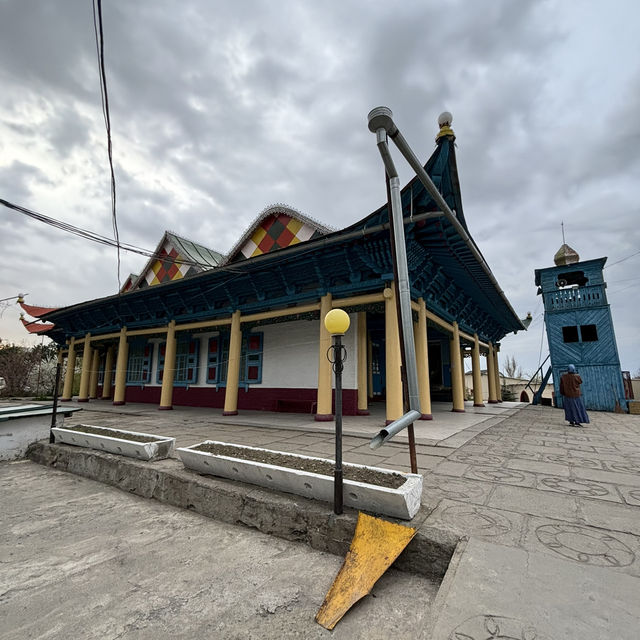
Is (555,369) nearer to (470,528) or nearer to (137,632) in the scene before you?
(470,528)

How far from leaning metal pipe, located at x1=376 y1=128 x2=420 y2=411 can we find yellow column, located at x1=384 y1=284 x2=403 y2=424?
367 centimetres

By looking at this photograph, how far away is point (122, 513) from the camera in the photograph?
350cm

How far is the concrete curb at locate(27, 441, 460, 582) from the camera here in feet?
7.31

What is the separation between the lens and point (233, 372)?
9805 mm

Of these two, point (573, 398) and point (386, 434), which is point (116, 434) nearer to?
point (386, 434)

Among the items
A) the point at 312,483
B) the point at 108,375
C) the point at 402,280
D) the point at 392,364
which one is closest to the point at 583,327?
the point at 392,364

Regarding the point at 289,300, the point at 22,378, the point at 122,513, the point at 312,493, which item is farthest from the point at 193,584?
the point at 22,378

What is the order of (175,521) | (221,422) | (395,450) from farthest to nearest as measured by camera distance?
(221,422)
(395,450)
(175,521)

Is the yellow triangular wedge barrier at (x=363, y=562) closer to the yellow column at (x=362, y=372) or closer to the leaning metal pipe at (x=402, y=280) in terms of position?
the leaning metal pipe at (x=402, y=280)

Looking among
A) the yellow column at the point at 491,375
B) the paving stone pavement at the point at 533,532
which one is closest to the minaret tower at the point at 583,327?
the yellow column at the point at 491,375

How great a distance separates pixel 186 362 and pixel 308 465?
10963 mm

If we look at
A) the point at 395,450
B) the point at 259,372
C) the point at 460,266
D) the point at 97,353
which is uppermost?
the point at 460,266

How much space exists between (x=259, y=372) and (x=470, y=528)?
29.7ft

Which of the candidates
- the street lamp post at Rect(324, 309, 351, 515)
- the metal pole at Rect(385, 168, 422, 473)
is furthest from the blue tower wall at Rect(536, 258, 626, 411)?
the street lamp post at Rect(324, 309, 351, 515)
